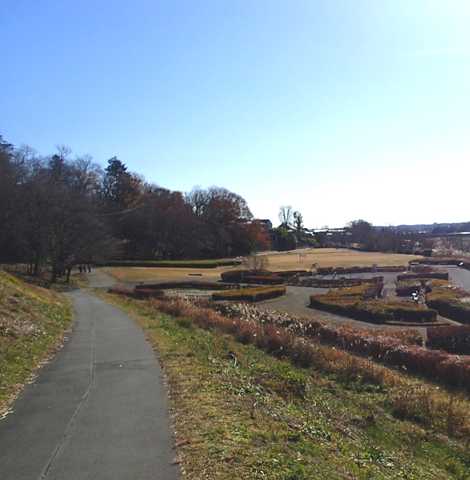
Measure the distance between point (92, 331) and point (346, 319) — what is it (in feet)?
63.8

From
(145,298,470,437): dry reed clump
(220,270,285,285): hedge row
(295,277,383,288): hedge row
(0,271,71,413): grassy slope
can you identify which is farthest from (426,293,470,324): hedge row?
(0,271,71,413): grassy slope

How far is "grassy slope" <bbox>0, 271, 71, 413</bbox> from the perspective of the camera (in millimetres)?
10587

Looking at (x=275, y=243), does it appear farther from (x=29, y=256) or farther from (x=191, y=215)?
(x=29, y=256)

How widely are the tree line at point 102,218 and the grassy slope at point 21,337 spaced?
2799cm

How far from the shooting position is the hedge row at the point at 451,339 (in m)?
22.5

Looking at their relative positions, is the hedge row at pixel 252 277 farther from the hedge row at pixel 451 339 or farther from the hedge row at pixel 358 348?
the hedge row at pixel 358 348

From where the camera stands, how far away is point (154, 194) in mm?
99625

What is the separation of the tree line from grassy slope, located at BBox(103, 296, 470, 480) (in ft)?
122

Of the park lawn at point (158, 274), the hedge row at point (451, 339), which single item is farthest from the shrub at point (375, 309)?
the park lawn at point (158, 274)

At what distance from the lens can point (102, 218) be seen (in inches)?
2707

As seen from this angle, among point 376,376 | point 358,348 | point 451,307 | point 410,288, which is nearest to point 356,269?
point 410,288

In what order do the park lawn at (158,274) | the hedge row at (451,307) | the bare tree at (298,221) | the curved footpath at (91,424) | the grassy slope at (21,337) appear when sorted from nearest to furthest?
the curved footpath at (91,424) < the grassy slope at (21,337) < the hedge row at (451,307) < the park lawn at (158,274) < the bare tree at (298,221)

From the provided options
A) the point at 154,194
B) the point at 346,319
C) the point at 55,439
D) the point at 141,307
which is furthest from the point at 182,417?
the point at 154,194

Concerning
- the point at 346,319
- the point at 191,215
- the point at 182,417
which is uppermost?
the point at 191,215
